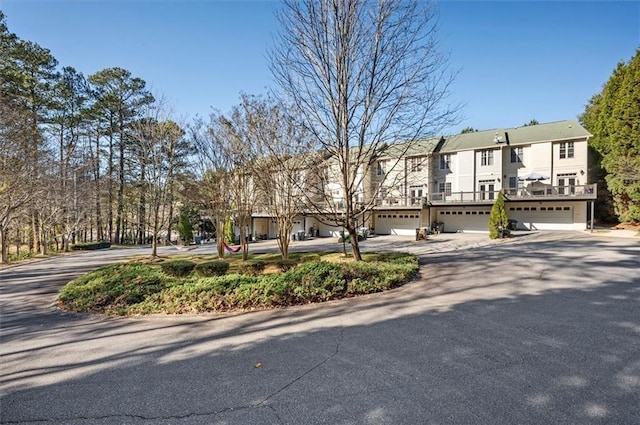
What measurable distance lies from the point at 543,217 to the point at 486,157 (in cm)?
620

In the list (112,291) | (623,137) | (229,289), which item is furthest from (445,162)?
(112,291)

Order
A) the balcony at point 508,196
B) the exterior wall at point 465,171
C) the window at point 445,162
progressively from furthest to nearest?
the window at point 445,162, the exterior wall at point 465,171, the balcony at point 508,196

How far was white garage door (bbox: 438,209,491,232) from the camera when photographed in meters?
24.4

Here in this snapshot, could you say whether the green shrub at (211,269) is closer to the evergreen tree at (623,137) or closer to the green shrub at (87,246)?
the green shrub at (87,246)

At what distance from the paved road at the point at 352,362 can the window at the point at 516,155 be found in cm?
2107

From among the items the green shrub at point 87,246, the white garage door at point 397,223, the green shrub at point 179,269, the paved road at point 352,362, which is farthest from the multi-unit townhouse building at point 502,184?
the green shrub at point 87,246

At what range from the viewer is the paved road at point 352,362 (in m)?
2.85

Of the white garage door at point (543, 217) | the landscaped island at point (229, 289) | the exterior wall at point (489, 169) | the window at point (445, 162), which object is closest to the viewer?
the landscaped island at point (229, 289)

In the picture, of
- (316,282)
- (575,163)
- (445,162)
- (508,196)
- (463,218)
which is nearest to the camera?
(316,282)

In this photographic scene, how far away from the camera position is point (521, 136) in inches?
985

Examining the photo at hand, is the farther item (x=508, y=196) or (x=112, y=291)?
(x=508, y=196)

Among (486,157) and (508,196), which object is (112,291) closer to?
(508,196)

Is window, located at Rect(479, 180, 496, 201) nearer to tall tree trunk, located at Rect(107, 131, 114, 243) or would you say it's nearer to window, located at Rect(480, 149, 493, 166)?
window, located at Rect(480, 149, 493, 166)

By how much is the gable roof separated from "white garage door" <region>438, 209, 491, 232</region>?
5.39 meters
